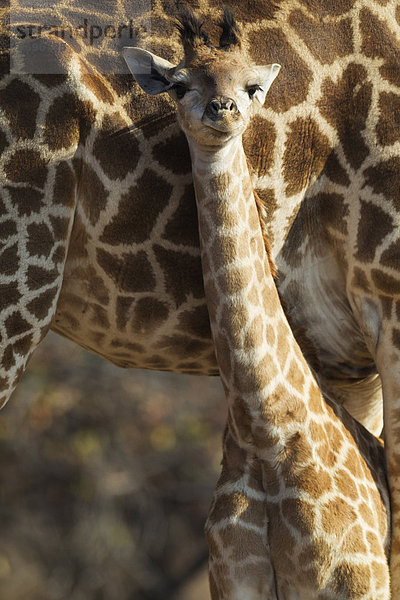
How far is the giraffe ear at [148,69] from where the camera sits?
9.61 ft

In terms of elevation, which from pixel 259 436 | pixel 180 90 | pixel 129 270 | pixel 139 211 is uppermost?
pixel 180 90

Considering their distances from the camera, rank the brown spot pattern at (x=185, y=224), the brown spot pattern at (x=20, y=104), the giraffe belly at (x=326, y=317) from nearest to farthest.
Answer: the brown spot pattern at (x=20, y=104), the brown spot pattern at (x=185, y=224), the giraffe belly at (x=326, y=317)

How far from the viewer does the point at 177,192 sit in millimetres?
3209

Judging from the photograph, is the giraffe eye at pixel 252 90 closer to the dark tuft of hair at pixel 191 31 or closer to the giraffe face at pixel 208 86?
the giraffe face at pixel 208 86

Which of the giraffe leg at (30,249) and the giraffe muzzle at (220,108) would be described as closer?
the giraffe muzzle at (220,108)

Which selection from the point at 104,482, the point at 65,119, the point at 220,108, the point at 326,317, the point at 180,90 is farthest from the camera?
the point at 104,482

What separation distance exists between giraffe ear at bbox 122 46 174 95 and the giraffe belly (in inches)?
33.4

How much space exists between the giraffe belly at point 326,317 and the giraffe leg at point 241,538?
0.50 metres

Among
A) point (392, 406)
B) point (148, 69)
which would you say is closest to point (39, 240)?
point (148, 69)

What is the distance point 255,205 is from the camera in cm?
314

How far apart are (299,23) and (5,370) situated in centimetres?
161

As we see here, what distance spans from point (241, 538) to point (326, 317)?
0.92 metres

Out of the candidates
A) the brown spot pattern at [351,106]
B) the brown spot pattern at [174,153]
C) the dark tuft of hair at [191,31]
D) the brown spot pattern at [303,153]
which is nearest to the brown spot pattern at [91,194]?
the brown spot pattern at [174,153]

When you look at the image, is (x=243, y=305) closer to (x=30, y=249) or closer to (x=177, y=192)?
(x=177, y=192)
